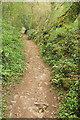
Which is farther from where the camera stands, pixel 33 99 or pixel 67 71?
pixel 67 71

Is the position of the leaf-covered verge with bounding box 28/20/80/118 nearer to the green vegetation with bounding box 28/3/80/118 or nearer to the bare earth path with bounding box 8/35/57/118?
the green vegetation with bounding box 28/3/80/118

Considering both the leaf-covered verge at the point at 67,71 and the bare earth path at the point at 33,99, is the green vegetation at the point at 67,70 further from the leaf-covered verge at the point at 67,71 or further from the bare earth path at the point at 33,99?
the bare earth path at the point at 33,99

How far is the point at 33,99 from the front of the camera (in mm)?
4445

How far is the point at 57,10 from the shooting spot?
10.9m

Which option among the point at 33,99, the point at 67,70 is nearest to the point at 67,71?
the point at 67,70

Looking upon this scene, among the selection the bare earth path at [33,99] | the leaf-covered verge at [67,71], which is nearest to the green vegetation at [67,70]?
the leaf-covered verge at [67,71]

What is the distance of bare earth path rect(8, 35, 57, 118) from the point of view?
12.3 ft

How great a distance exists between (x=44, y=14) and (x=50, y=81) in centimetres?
979

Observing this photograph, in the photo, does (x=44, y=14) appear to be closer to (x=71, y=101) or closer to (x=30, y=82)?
(x=30, y=82)

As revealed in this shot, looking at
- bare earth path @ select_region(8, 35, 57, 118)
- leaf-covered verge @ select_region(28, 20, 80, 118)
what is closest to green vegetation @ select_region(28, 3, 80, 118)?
leaf-covered verge @ select_region(28, 20, 80, 118)

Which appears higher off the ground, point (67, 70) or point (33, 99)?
point (67, 70)

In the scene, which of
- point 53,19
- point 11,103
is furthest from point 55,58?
point 53,19

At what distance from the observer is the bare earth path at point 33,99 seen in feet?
12.3

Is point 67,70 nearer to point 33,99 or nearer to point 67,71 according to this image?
point 67,71
